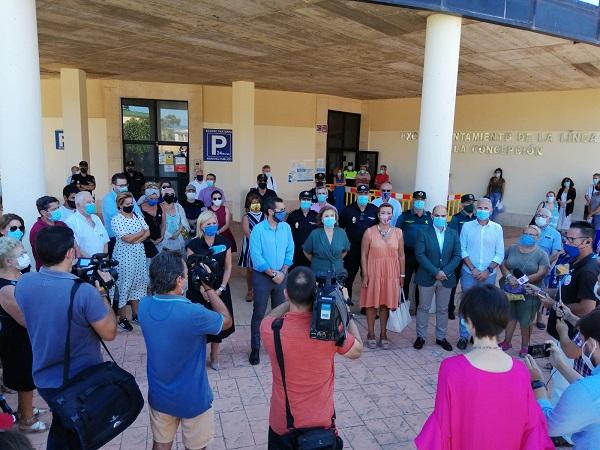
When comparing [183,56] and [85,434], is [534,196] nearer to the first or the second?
[183,56]

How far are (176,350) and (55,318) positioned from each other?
2.22ft

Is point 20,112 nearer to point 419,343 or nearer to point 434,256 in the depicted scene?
point 434,256

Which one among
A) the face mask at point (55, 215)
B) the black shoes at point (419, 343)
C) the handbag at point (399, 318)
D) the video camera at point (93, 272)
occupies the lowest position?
the black shoes at point (419, 343)

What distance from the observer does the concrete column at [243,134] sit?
1251 cm

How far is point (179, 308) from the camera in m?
2.45

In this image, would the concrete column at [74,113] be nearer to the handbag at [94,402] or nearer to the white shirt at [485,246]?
the white shirt at [485,246]

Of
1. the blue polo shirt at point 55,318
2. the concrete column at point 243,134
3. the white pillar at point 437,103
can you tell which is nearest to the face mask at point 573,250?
the white pillar at point 437,103

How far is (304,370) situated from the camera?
227 centimetres

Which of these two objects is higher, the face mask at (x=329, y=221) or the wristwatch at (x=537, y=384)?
the face mask at (x=329, y=221)

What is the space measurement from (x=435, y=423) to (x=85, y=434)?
5.62 ft

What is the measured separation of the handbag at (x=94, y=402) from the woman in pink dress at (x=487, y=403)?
1558mm

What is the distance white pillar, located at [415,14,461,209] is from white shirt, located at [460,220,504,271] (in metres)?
1.38

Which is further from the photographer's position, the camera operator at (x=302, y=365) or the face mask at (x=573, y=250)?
the face mask at (x=573, y=250)

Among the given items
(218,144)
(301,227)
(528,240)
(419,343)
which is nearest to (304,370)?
(419,343)
